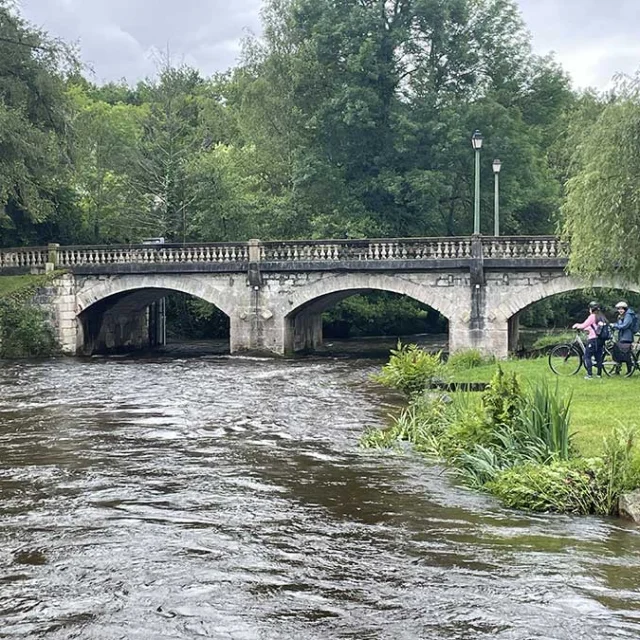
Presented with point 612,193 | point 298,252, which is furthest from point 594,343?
point 298,252

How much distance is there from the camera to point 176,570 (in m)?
7.17

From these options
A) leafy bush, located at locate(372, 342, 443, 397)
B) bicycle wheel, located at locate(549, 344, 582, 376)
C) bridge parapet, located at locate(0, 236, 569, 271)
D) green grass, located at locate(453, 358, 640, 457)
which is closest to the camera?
green grass, located at locate(453, 358, 640, 457)

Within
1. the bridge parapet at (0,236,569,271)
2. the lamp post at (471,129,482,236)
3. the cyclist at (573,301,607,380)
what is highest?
the lamp post at (471,129,482,236)

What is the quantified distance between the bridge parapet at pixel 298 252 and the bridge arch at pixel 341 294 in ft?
2.11

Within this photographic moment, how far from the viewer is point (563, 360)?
18.2 metres

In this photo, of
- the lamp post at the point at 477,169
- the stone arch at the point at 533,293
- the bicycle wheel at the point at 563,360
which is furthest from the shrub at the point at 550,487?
the lamp post at the point at 477,169

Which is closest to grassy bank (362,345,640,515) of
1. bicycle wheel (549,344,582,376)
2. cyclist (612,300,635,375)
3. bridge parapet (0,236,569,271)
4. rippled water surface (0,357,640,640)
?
rippled water surface (0,357,640,640)

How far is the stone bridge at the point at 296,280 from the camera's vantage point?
2481cm

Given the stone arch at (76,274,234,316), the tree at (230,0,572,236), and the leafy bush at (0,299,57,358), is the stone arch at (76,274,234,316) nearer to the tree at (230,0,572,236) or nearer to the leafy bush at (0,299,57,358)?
the leafy bush at (0,299,57,358)

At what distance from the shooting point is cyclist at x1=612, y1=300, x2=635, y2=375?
16.3 meters

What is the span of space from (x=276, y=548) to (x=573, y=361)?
43.3ft

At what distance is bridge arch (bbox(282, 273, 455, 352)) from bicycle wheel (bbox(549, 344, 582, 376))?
283 inches

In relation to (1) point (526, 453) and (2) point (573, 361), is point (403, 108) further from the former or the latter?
(1) point (526, 453)

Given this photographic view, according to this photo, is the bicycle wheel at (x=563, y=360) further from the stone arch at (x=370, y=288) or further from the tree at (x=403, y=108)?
the tree at (x=403, y=108)
